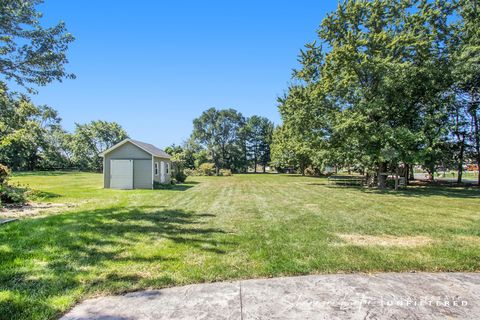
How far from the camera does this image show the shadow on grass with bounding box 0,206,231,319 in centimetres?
314

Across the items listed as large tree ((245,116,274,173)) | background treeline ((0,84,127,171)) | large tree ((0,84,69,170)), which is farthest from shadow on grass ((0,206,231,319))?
large tree ((245,116,274,173))

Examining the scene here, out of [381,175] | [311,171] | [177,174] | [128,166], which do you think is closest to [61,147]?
[177,174]

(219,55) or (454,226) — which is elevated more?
(219,55)

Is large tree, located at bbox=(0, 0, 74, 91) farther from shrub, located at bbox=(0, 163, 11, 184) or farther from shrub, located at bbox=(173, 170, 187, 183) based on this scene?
shrub, located at bbox=(173, 170, 187, 183)

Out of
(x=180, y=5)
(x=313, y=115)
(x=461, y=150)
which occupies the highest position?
(x=180, y=5)

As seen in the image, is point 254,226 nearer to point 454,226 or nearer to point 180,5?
point 454,226

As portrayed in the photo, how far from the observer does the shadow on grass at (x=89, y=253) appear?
314cm

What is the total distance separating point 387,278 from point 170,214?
608cm

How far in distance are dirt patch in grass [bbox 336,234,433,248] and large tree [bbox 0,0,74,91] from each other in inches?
425

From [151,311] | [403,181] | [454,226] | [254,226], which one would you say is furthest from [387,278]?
[403,181]

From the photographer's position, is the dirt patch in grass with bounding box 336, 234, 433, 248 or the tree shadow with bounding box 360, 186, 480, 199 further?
the tree shadow with bounding box 360, 186, 480, 199

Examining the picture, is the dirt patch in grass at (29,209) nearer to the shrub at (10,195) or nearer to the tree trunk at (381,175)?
the shrub at (10,195)

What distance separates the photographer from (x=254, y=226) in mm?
6547

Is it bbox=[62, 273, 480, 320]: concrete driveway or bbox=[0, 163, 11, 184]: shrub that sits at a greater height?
bbox=[0, 163, 11, 184]: shrub
